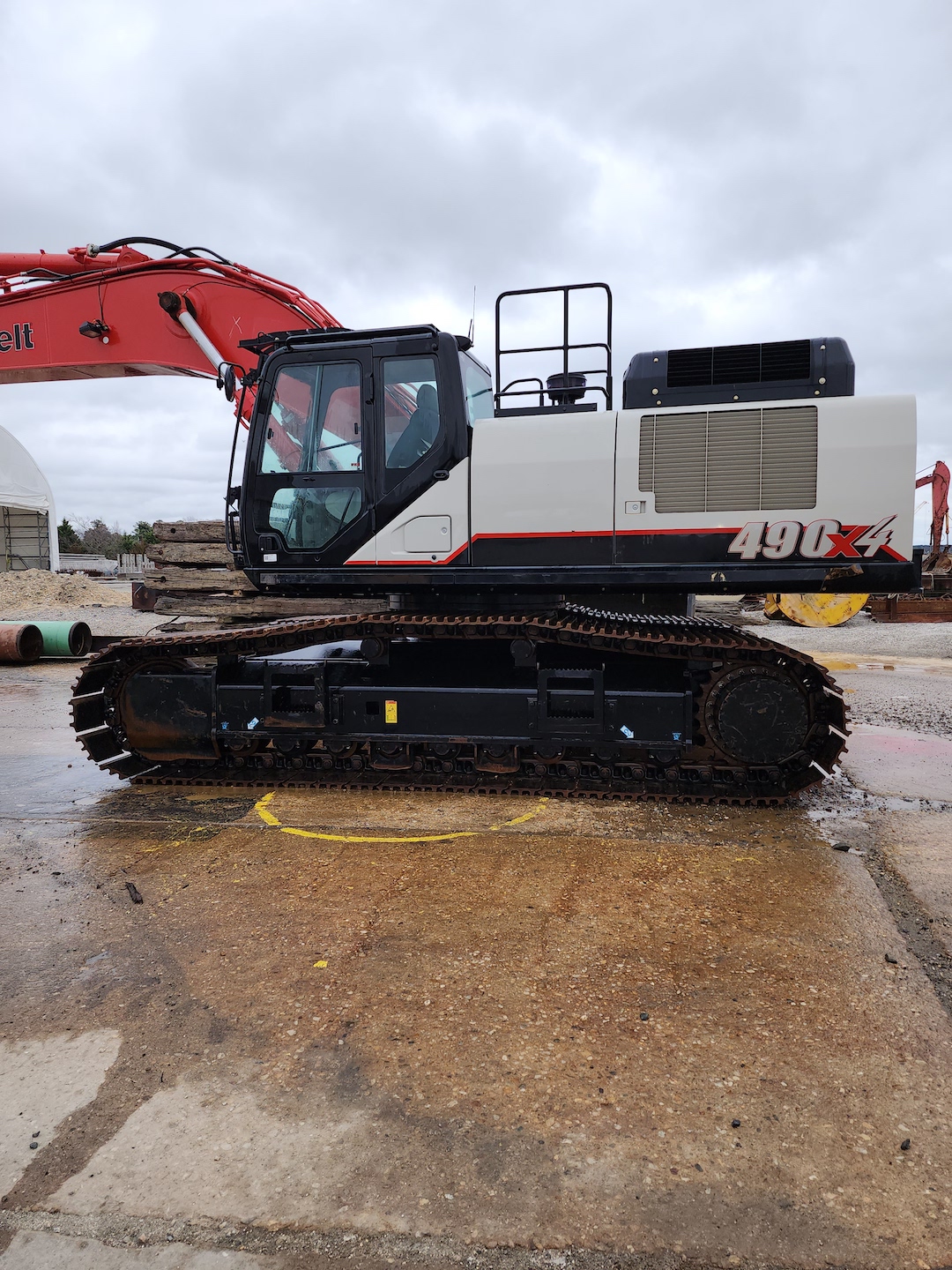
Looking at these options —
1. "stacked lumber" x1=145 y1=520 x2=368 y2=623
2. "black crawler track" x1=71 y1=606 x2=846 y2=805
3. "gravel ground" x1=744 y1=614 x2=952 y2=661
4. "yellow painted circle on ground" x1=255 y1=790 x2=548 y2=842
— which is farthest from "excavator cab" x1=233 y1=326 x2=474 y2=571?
"gravel ground" x1=744 y1=614 x2=952 y2=661

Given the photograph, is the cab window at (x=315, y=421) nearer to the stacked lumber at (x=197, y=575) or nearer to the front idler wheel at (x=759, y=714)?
the front idler wheel at (x=759, y=714)

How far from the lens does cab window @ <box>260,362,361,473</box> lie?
5148mm

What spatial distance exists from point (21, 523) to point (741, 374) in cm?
3496

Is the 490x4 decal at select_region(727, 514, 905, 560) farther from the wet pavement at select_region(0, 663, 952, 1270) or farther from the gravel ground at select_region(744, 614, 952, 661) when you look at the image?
the gravel ground at select_region(744, 614, 952, 661)

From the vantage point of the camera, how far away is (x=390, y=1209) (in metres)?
1.90

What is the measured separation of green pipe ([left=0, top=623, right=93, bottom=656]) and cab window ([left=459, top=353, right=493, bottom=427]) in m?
10.1

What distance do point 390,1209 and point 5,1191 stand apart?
1059mm

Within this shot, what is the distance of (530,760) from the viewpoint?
5375 millimetres

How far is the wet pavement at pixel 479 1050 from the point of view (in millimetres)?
1864

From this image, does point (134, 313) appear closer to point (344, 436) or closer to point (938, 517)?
point (344, 436)

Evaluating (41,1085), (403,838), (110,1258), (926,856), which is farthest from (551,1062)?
(926,856)

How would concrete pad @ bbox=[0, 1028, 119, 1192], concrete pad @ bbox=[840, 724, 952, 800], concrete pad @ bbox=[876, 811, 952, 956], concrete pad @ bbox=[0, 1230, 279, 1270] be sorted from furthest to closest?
concrete pad @ bbox=[840, 724, 952, 800]
concrete pad @ bbox=[876, 811, 952, 956]
concrete pad @ bbox=[0, 1028, 119, 1192]
concrete pad @ bbox=[0, 1230, 279, 1270]

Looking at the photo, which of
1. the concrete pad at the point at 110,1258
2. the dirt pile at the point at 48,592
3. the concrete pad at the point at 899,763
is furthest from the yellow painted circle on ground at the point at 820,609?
the dirt pile at the point at 48,592

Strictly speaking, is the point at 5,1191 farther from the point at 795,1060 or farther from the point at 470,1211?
the point at 795,1060
